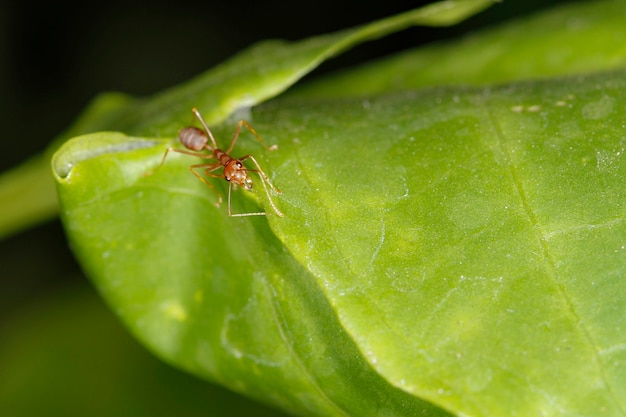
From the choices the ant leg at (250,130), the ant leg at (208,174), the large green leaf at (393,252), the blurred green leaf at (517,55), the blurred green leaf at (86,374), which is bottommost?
the blurred green leaf at (86,374)

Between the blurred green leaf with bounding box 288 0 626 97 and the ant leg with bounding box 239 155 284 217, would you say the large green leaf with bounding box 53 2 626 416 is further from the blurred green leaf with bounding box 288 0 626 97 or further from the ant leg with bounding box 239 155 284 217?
the blurred green leaf with bounding box 288 0 626 97

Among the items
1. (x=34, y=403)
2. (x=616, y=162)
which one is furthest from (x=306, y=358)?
(x=34, y=403)

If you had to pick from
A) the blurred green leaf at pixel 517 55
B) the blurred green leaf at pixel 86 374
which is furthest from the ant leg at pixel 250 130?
the blurred green leaf at pixel 86 374

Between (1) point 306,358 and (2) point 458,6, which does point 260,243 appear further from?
(2) point 458,6

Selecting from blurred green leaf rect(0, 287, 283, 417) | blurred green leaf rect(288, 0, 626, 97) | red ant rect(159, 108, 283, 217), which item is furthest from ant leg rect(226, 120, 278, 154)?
blurred green leaf rect(0, 287, 283, 417)

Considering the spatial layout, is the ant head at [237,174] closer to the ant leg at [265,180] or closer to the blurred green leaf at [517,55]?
the ant leg at [265,180]

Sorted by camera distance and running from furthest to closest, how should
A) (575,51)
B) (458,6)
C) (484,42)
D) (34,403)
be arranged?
(34,403) < (484,42) < (575,51) < (458,6)
